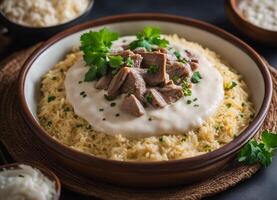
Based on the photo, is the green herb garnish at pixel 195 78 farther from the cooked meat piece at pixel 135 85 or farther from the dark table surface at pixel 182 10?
the dark table surface at pixel 182 10

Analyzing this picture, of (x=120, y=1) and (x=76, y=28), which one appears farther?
(x=120, y=1)

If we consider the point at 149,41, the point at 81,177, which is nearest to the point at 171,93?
the point at 149,41

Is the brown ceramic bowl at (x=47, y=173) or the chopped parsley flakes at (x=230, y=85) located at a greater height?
the chopped parsley flakes at (x=230, y=85)

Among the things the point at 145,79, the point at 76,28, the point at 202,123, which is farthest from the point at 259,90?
the point at 76,28

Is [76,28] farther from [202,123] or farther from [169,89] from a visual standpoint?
[202,123]

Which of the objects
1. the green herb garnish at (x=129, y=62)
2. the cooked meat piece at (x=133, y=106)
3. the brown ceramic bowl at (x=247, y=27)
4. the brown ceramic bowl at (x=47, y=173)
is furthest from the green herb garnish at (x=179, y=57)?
the brown ceramic bowl at (x=47, y=173)

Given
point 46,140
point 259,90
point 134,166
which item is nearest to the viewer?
point 134,166

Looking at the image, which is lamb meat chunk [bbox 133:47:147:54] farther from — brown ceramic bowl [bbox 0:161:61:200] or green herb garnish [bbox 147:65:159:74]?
brown ceramic bowl [bbox 0:161:61:200]

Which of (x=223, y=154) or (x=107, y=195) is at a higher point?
(x=223, y=154)
